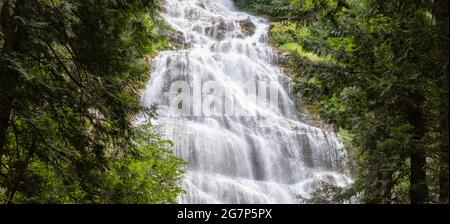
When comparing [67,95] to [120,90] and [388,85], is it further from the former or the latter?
Result: [388,85]

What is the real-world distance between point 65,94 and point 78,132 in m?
0.59

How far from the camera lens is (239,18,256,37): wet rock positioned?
29.0 m

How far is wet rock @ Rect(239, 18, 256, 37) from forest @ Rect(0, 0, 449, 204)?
20.6 m

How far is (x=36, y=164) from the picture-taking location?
8141 millimetres

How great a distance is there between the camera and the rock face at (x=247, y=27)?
29.0 meters

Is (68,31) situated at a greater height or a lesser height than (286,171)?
lesser

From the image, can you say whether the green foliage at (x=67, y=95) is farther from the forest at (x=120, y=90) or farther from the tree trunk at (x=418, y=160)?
the tree trunk at (x=418, y=160)

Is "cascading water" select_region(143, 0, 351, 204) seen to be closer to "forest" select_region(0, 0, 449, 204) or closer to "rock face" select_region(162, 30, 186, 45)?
"rock face" select_region(162, 30, 186, 45)

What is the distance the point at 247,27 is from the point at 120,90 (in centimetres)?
2387

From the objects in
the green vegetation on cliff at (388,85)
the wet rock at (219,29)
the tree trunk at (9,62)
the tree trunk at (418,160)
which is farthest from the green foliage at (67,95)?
the wet rock at (219,29)

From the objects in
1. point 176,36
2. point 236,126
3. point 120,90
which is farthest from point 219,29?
point 120,90
